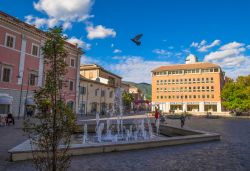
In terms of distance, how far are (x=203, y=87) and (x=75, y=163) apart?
76265 mm

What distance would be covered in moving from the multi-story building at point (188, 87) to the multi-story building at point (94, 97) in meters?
26.9

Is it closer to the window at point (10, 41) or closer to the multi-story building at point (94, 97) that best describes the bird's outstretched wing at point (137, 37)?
the window at point (10, 41)

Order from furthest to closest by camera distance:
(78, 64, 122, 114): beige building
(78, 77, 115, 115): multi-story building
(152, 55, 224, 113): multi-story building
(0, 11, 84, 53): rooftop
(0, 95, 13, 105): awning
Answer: (152, 55, 224, 113): multi-story building
(78, 64, 122, 114): beige building
(78, 77, 115, 115): multi-story building
(0, 11, 84, 53): rooftop
(0, 95, 13, 105): awning

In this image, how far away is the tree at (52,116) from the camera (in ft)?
14.4

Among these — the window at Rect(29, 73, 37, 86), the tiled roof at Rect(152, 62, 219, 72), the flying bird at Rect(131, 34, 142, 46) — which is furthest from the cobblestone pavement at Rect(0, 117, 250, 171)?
the tiled roof at Rect(152, 62, 219, 72)

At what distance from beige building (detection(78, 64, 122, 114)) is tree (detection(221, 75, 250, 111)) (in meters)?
30.3

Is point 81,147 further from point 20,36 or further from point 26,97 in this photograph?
point 20,36

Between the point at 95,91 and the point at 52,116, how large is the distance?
50.1m

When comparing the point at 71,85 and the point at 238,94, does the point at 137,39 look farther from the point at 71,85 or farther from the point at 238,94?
the point at 238,94

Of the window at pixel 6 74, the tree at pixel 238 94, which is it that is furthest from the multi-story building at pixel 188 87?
the window at pixel 6 74

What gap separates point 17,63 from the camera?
99.7 feet

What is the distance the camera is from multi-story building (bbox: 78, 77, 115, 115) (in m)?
49.0

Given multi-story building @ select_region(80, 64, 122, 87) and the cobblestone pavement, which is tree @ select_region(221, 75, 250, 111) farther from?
the cobblestone pavement

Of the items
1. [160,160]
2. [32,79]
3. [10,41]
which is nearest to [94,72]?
[32,79]
